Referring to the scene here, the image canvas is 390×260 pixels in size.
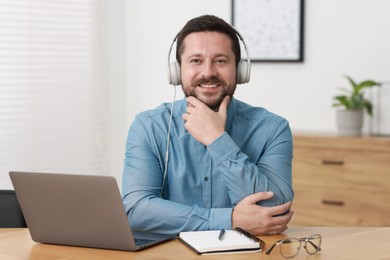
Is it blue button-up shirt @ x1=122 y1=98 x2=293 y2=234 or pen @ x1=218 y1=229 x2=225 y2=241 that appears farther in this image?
blue button-up shirt @ x1=122 y1=98 x2=293 y2=234

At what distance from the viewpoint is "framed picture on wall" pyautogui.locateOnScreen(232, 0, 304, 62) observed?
506 cm

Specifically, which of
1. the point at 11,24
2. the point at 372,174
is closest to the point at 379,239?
the point at 372,174

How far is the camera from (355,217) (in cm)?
440

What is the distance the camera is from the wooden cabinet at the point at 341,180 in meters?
4.33

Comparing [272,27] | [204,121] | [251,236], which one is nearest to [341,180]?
[272,27]

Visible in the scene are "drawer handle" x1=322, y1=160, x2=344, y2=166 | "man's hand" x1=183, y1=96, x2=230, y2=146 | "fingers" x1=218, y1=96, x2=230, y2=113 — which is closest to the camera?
"man's hand" x1=183, y1=96, x2=230, y2=146

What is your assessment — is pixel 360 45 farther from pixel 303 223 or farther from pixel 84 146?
pixel 84 146

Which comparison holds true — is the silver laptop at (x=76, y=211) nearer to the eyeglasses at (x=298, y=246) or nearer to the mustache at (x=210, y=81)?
the eyeglasses at (x=298, y=246)

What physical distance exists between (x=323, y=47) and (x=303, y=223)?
1.18 m

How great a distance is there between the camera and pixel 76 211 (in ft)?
6.82

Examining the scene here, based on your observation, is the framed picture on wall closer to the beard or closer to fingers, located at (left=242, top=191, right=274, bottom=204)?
the beard

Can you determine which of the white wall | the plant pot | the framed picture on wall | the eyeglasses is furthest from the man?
the framed picture on wall

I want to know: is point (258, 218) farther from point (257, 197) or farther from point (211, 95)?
point (211, 95)

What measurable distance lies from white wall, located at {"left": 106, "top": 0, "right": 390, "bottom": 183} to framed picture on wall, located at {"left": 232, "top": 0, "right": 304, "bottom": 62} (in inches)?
2.0
